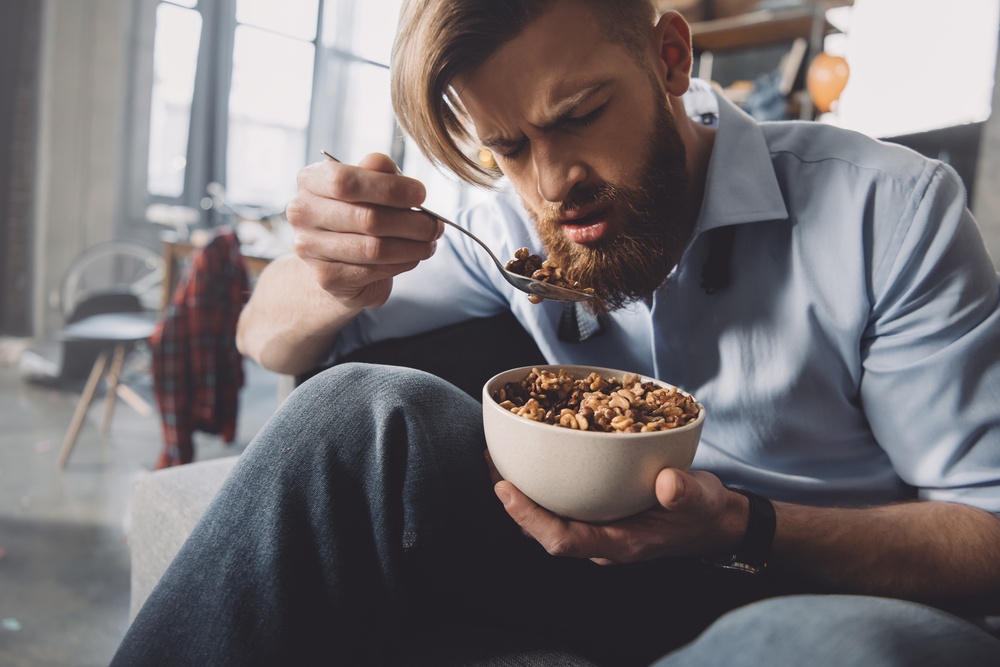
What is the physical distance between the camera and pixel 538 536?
24.9 inches

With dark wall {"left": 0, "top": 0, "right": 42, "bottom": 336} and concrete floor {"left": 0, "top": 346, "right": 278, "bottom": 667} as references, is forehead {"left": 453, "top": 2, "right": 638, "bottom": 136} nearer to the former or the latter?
concrete floor {"left": 0, "top": 346, "right": 278, "bottom": 667}

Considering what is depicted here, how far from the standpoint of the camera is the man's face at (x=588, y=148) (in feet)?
2.71

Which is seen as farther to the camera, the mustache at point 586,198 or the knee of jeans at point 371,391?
the mustache at point 586,198

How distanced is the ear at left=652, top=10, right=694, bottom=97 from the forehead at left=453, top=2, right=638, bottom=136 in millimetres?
129

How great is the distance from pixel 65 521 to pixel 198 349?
23.6 inches

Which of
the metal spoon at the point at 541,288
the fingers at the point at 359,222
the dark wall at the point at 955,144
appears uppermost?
the dark wall at the point at 955,144

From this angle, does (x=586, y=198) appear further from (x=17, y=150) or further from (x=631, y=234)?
(x=17, y=150)

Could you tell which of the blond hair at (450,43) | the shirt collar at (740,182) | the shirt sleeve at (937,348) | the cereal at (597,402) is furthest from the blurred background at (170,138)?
the shirt sleeve at (937,348)

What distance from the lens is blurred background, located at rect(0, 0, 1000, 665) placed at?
6.73 ft

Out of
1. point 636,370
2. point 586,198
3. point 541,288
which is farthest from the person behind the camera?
point 636,370

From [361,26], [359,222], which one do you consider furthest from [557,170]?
[361,26]

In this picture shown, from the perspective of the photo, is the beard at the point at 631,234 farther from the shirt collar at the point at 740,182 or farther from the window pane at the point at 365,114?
the window pane at the point at 365,114

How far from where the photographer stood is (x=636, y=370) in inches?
40.2

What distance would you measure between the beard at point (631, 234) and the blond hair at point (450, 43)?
5.0 inches
